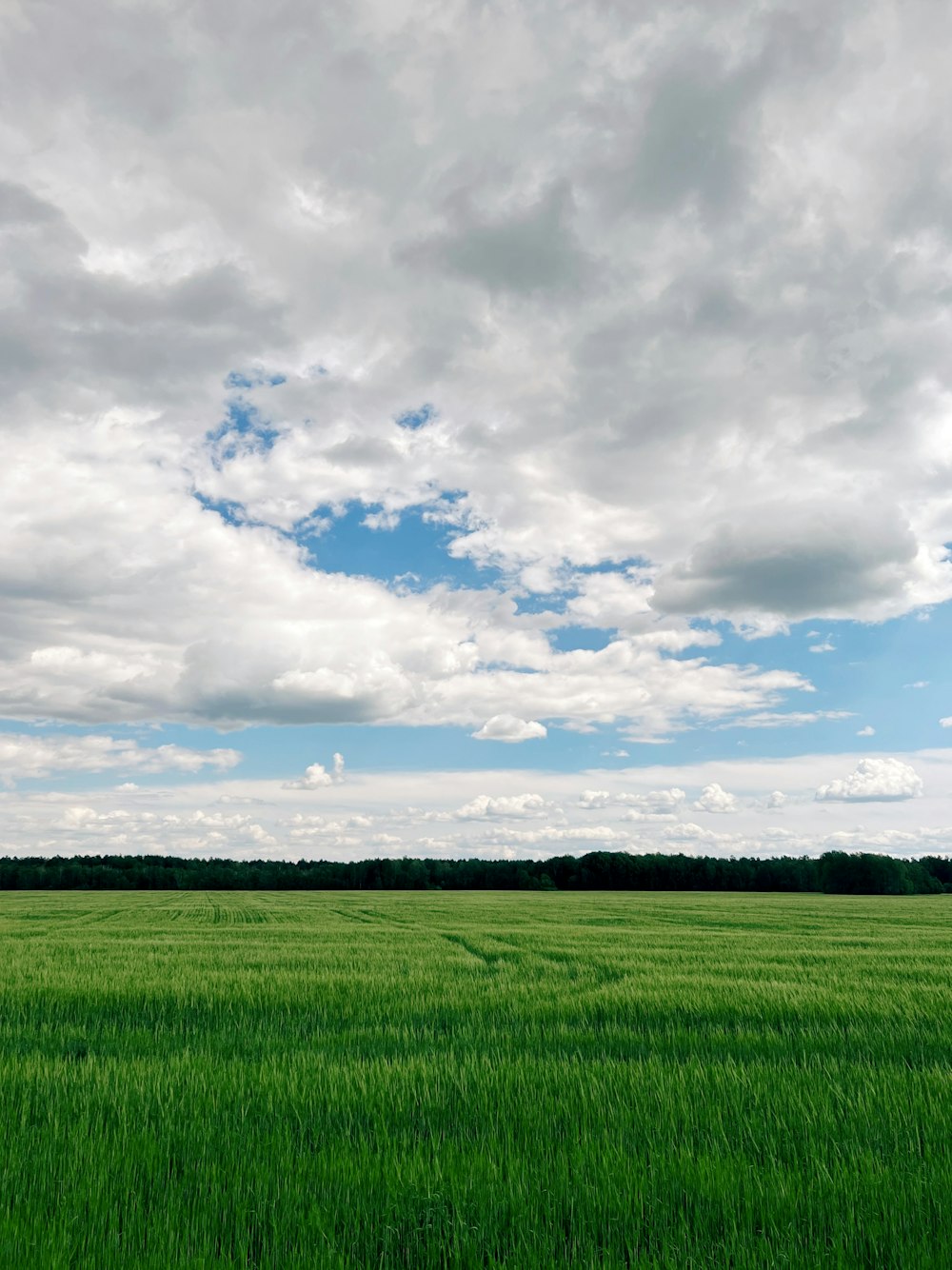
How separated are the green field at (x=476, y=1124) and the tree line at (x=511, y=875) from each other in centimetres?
11807

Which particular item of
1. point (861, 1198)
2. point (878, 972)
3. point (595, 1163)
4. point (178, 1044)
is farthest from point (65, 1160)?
point (878, 972)

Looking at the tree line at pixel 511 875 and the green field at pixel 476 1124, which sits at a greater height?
the green field at pixel 476 1124

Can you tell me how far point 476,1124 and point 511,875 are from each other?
131465 millimetres

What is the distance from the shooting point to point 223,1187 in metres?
4.36

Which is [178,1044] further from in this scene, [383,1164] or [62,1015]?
[383,1164]

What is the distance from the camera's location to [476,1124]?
212 inches

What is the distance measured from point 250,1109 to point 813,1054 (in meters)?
5.17

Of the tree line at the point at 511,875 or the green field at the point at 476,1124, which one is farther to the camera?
the tree line at the point at 511,875

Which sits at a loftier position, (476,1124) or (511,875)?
(476,1124)

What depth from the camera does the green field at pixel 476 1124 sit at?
3699 mm

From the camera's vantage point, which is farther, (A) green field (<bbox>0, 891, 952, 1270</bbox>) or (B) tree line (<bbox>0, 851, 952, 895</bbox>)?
(B) tree line (<bbox>0, 851, 952, 895</bbox>)

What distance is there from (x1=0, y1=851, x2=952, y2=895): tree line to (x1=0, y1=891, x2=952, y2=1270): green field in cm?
11807

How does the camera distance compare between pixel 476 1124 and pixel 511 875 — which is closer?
pixel 476 1124

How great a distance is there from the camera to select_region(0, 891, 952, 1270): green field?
12.1ft
